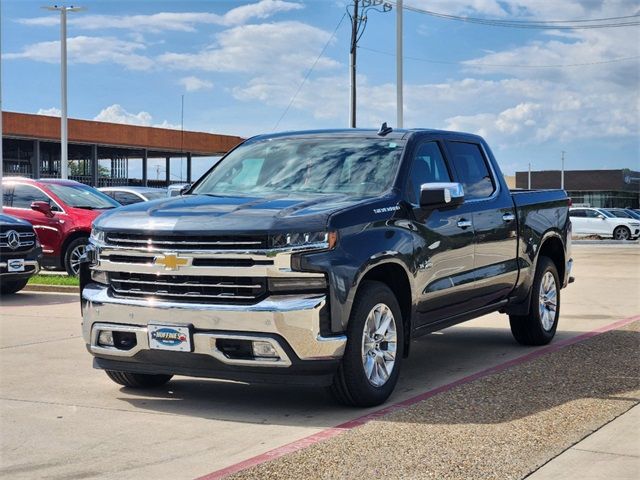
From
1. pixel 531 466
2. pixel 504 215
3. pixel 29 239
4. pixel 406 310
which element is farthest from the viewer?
pixel 29 239

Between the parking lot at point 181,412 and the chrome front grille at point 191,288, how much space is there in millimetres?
816

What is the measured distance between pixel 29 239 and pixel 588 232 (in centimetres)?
3346

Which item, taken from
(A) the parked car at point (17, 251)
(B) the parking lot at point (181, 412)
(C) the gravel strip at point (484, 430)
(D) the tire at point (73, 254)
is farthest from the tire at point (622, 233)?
(C) the gravel strip at point (484, 430)

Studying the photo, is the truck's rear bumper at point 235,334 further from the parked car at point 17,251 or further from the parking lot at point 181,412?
the parked car at point 17,251

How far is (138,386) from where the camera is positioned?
7371mm

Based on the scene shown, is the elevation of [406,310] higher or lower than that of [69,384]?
higher

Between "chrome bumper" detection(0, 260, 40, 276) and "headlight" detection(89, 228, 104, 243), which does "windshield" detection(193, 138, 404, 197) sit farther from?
"chrome bumper" detection(0, 260, 40, 276)

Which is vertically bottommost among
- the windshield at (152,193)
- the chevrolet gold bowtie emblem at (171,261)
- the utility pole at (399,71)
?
the chevrolet gold bowtie emblem at (171,261)

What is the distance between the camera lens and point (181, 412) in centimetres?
654

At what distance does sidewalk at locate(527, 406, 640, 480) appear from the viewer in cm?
497

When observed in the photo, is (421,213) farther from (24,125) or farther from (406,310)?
(24,125)

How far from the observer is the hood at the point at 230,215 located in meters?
6.23

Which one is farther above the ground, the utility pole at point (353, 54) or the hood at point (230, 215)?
the utility pole at point (353, 54)

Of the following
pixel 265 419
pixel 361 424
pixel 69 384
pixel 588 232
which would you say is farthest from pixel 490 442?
pixel 588 232
